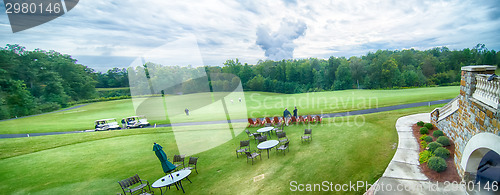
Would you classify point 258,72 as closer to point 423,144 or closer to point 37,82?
point 37,82

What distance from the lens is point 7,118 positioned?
44031 millimetres

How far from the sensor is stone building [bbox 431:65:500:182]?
201 inches

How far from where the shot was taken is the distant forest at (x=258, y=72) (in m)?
50.3

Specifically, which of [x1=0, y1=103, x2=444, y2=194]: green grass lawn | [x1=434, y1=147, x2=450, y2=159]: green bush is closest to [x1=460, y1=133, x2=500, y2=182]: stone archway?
[x1=434, y1=147, x2=450, y2=159]: green bush

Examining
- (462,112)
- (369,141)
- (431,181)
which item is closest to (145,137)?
(369,141)

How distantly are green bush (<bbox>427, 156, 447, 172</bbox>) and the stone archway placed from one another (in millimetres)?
978

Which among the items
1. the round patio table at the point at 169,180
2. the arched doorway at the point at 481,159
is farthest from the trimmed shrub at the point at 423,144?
the round patio table at the point at 169,180

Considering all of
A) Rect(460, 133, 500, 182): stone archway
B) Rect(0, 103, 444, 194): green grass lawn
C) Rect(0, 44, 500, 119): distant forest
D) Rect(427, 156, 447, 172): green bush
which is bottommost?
Rect(0, 103, 444, 194): green grass lawn

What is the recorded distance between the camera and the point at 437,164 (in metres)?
7.91

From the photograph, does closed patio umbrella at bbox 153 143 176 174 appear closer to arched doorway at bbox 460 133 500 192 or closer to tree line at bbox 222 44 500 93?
arched doorway at bbox 460 133 500 192

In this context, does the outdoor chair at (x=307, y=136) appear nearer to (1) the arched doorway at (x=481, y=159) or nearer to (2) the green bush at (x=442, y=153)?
(2) the green bush at (x=442, y=153)

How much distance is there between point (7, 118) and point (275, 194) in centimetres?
6498

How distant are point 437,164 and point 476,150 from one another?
2146 millimetres

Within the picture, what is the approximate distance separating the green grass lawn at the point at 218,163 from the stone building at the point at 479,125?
9.34ft
